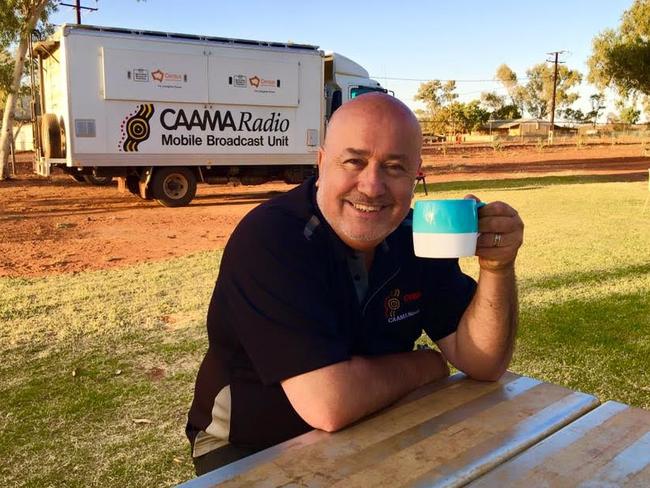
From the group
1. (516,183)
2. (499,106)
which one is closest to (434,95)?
(499,106)

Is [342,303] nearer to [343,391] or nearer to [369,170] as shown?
[343,391]

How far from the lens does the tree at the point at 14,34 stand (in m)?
15.9

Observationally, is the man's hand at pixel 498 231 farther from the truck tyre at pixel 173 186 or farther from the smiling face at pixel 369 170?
the truck tyre at pixel 173 186

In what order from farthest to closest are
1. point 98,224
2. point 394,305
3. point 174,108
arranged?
1. point 174,108
2. point 98,224
3. point 394,305

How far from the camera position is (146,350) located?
4.18 metres

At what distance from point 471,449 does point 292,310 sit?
51 centimetres

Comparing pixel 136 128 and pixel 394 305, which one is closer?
pixel 394 305

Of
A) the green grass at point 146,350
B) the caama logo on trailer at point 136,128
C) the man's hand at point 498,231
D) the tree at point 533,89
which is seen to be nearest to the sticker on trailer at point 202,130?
the caama logo on trailer at point 136,128

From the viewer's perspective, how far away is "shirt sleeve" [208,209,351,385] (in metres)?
1.46

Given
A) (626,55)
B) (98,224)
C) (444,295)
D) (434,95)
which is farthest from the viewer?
(434,95)

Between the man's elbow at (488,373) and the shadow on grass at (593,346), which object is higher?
the man's elbow at (488,373)

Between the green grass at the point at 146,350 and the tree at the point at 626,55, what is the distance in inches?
1059

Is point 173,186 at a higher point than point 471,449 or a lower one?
higher

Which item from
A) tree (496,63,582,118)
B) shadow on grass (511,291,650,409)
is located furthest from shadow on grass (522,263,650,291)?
tree (496,63,582,118)
